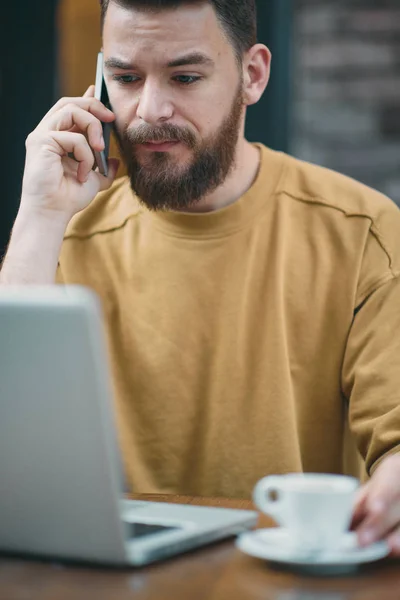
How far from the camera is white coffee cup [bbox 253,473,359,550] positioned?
0.98 meters

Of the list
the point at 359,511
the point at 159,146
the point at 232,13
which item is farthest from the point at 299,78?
the point at 359,511

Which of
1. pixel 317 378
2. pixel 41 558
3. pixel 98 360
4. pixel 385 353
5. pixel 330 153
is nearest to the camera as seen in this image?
pixel 98 360

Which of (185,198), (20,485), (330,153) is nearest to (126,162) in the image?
(185,198)

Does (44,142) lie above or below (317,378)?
above

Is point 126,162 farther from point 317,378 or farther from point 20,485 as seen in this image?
point 20,485

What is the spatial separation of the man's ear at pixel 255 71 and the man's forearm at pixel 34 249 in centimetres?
44

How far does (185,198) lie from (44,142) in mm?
257

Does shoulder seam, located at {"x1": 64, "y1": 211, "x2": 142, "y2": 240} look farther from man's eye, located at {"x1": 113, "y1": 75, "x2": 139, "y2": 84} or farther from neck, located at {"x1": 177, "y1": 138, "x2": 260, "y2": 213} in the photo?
man's eye, located at {"x1": 113, "y1": 75, "x2": 139, "y2": 84}

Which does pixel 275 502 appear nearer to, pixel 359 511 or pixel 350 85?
pixel 359 511

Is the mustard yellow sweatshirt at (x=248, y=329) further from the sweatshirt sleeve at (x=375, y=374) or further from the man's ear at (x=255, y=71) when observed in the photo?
the man's ear at (x=255, y=71)

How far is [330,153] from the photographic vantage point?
11.8ft

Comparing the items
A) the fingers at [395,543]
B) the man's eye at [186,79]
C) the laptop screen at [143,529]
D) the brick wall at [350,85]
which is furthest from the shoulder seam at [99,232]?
the brick wall at [350,85]

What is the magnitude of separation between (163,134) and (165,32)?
164mm

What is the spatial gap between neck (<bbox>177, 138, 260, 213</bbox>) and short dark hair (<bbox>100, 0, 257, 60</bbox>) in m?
0.18
